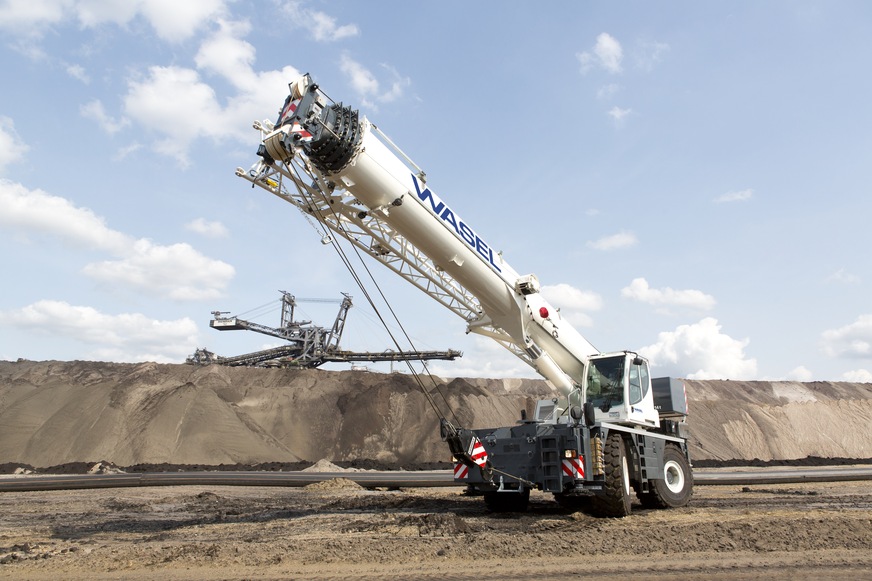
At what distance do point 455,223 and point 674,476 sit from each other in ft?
22.9

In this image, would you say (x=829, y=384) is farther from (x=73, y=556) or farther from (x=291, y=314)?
(x=73, y=556)

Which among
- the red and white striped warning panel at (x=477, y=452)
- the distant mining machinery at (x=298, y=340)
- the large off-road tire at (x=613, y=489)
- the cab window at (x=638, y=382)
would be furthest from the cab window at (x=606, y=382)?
the distant mining machinery at (x=298, y=340)

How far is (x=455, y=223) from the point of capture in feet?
35.5

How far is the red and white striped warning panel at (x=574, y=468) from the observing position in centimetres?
1005

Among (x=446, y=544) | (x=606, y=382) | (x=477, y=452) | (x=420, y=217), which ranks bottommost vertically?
(x=446, y=544)

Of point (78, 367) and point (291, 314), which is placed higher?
point (291, 314)

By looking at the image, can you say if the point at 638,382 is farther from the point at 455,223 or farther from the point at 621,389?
the point at 455,223

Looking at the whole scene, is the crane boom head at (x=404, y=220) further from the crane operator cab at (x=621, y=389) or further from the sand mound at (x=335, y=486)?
the sand mound at (x=335, y=486)

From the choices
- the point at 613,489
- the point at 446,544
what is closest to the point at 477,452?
the point at 613,489

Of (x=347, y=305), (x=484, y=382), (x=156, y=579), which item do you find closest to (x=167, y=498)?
(x=156, y=579)

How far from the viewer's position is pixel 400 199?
9.86 metres

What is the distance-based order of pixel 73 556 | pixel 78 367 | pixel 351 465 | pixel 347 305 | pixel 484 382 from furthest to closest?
1. pixel 484 382
2. pixel 78 367
3. pixel 347 305
4. pixel 351 465
5. pixel 73 556

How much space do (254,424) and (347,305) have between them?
A: 14.4m

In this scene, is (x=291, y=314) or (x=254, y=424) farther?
(x=291, y=314)
